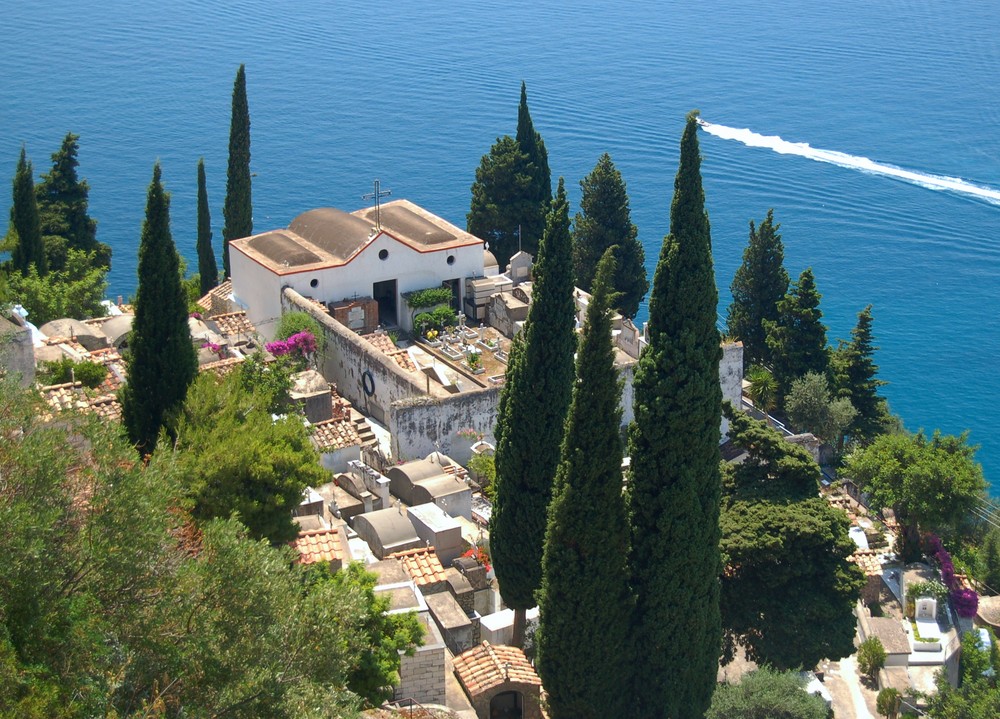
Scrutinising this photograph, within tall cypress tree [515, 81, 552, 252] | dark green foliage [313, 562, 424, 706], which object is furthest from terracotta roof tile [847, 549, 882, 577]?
tall cypress tree [515, 81, 552, 252]

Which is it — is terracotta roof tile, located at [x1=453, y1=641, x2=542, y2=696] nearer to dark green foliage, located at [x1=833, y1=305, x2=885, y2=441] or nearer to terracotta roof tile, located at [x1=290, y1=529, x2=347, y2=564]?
terracotta roof tile, located at [x1=290, y1=529, x2=347, y2=564]

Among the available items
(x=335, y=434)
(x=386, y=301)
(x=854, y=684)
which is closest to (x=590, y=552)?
(x=854, y=684)

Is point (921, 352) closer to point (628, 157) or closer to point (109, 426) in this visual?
point (628, 157)

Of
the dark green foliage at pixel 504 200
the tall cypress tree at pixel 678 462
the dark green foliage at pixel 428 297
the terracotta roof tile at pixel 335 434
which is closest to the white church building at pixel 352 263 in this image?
the dark green foliage at pixel 428 297

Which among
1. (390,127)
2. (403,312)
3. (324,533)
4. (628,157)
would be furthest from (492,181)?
(390,127)

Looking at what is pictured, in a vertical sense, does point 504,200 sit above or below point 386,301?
above

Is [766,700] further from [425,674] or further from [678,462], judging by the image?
[425,674]

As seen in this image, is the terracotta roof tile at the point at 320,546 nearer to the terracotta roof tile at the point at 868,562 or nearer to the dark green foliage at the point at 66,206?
the terracotta roof tile at the point at 868,562
